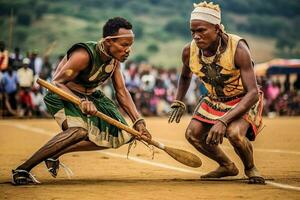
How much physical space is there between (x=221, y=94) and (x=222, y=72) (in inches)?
10.6

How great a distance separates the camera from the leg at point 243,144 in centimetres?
841

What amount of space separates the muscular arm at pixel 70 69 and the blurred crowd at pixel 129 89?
14.2 metres

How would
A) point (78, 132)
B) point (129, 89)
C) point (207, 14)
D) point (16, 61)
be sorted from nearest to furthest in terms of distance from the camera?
1. point (78, 132)
2. point (207, 14)
3. point (16, 61)
4. point (129, 89)

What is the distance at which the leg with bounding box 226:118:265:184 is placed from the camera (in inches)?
331

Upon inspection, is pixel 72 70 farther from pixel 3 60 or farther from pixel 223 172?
pixel 3 60

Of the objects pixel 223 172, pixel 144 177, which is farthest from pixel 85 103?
pixel 223 172

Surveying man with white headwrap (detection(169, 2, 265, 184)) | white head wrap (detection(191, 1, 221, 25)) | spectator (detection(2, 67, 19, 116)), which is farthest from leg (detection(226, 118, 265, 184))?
spectator (detection(2, 67, 19, 116))

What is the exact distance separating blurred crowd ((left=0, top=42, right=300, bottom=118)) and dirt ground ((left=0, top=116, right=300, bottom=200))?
10167mm

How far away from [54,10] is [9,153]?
52.1 metres

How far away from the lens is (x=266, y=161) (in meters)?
11.2

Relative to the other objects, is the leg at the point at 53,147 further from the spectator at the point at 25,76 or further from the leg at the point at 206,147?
the spectator at the point at 25,76

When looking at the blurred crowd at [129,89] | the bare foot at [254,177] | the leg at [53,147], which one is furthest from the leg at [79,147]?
the blurred crowd at [129,89]

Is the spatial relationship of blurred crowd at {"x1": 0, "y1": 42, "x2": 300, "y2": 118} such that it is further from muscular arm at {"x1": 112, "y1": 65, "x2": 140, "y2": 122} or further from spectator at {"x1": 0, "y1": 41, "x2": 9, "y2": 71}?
muscular arm at {"x1": 112, "y1": 65, "x2": 140, "y2": 122}

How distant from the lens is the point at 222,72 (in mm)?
8797
